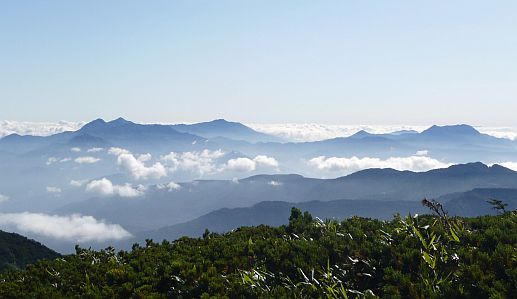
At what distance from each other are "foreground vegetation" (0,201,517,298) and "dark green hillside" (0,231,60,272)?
9904cm

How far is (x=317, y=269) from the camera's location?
40.5 feet

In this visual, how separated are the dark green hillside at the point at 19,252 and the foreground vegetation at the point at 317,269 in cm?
9904

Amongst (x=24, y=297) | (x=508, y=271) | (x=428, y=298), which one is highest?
(x=508, y=271)

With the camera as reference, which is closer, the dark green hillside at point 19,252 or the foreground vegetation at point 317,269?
the foreground vegetation at point 317,269

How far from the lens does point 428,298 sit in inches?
382

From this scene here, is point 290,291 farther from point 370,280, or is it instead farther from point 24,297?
point 24,297

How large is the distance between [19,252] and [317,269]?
125 m


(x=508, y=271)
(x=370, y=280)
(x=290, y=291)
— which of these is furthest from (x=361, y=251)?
(x=508, y=271)

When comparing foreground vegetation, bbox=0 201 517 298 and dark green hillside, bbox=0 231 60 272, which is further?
dark green hillside, bbox=0 231 60 272

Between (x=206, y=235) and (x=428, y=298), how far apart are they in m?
11.3

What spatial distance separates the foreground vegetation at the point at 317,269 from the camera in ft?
34.0

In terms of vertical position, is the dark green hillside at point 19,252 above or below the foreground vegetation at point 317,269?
below

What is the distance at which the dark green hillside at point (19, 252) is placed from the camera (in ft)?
345

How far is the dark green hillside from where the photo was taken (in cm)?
10519
